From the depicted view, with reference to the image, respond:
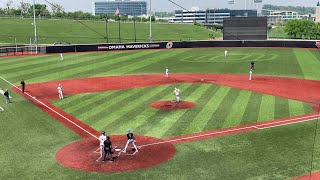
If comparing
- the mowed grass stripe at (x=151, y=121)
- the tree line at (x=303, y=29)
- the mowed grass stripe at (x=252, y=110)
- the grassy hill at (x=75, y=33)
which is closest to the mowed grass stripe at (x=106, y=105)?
the mowed grass stripe at (x=151, y=121)

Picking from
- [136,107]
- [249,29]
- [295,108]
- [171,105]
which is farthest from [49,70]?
[249,29]

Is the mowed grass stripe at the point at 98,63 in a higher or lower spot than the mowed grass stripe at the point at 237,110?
higher

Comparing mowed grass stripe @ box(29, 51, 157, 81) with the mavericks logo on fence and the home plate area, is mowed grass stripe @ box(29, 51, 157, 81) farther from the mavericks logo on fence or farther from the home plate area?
the home plate area

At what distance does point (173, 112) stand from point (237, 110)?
4984 millimetres

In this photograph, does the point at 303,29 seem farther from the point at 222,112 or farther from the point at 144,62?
the point at 222,112

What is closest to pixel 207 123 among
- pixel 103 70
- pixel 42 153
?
pixel 42 153

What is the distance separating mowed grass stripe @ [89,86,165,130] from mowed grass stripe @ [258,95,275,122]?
9866 mm

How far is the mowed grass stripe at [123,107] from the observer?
2628 centimetres

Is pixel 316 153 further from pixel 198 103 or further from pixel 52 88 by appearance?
pixel 52 88

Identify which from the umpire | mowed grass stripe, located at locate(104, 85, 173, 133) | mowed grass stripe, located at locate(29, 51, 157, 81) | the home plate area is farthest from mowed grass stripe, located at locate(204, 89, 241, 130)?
mowed grass stripe, located at locate(29, 51, 157, 81)

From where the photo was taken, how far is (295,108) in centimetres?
2984

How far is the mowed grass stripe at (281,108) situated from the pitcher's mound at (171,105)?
6654 millimetres

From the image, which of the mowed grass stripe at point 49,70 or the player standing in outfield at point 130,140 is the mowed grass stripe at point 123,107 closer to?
the player standing in outfield at point 130,140

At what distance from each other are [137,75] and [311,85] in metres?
21.1
